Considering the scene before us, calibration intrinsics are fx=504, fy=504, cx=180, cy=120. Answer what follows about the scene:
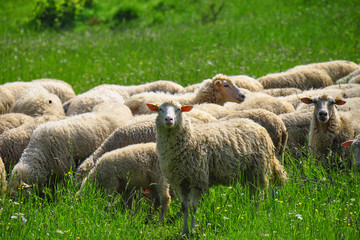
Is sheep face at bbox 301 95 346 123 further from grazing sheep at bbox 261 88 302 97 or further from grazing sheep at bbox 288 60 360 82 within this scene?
grazing sheep at bbox 288 60 360 82

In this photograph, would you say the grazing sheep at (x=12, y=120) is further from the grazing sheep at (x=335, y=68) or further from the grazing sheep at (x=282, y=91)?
the grazing sheep at (x=335, y=68)

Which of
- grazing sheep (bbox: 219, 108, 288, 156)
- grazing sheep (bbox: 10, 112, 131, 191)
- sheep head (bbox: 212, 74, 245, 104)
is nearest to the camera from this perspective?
grazing sheep (bbox: 219, 108, 288, 156)

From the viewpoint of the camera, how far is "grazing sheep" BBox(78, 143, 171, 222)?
18.1 feet

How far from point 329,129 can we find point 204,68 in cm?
596

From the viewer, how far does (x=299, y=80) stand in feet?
32.1

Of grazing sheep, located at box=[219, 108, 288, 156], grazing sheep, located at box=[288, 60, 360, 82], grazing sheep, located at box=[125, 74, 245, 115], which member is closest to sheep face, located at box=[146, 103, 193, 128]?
grazing sheep, located at box=[219, 108, 288, 156]

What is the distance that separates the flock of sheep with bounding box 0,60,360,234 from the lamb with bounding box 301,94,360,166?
1 cm

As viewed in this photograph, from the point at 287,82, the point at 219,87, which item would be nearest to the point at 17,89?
the point at 219,87

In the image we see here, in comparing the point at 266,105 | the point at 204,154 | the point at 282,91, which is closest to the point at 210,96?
the point at 266,105

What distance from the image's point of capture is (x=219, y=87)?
8.27 meters

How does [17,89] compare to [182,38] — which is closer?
[17,89]

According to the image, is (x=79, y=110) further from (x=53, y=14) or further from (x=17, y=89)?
(x=53, y=14)

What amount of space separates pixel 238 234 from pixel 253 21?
14.0 meters

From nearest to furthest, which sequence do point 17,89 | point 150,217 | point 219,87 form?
point 150,217 < point 219,87 < point 17,89
